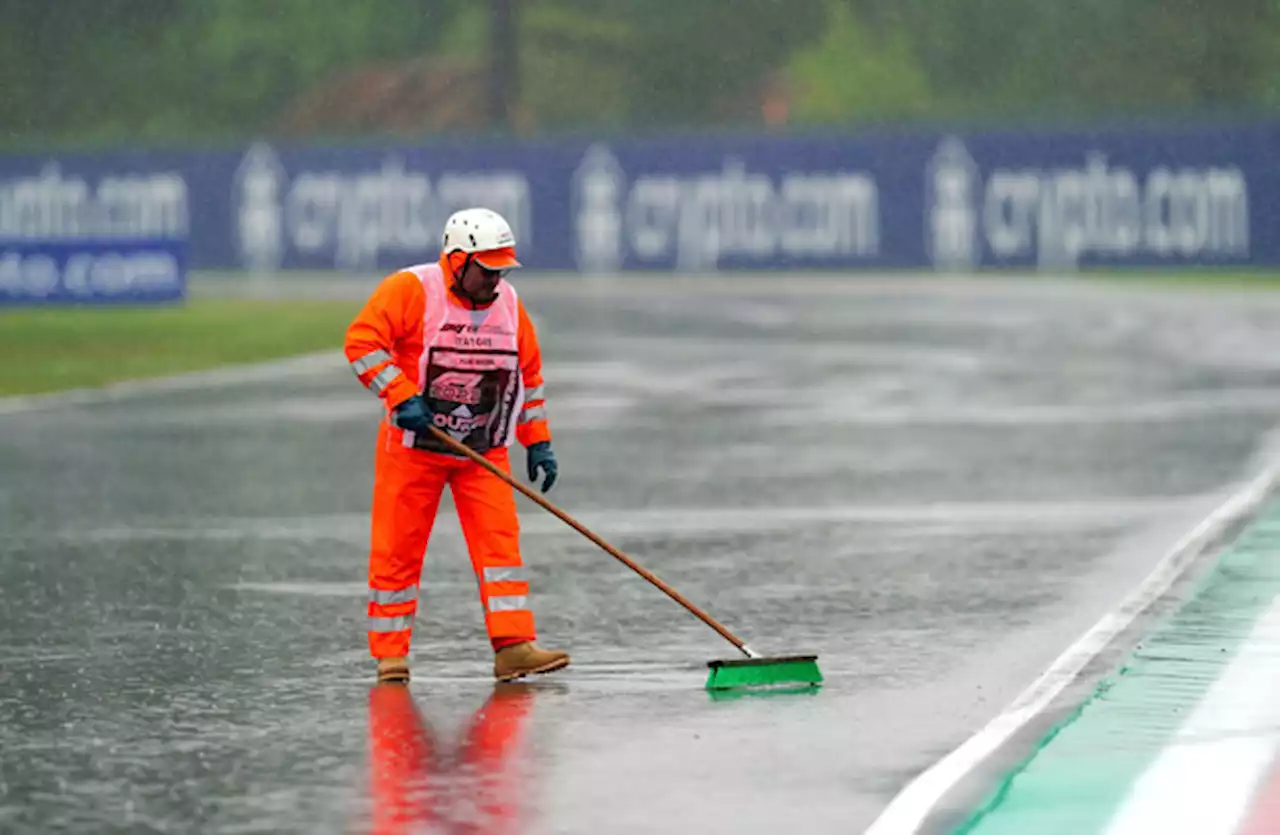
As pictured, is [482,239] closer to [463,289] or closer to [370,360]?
[463,289]

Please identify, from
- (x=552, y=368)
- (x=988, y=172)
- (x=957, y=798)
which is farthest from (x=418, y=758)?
(x=988, y=172)

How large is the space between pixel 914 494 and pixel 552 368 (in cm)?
1166

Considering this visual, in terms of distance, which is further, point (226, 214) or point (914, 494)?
point (226, 214)

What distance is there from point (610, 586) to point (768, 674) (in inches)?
116

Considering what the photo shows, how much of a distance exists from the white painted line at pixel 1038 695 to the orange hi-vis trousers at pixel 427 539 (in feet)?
5.80

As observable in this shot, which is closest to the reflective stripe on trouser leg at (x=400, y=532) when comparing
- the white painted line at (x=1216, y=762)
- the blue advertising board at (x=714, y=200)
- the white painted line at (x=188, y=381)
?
the white painted line at (x=1216, y=762)

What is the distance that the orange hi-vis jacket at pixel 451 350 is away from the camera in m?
9.98

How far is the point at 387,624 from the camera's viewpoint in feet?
33.0

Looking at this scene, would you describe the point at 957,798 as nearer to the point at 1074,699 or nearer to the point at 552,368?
the point at 1074,699

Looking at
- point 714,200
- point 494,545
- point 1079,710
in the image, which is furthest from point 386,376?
point 714,200

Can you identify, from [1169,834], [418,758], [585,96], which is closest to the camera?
[1169,834]

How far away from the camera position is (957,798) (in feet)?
25.5

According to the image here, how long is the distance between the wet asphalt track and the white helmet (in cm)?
140

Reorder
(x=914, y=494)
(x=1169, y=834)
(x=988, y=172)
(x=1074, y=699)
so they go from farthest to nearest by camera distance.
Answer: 1. (x=988, y=172)
2. (x=914, y=494)
3. (x=1074, y=699)
4. (x=1169, y=834)
